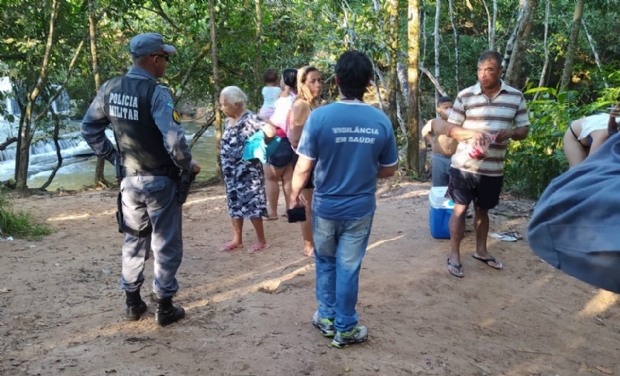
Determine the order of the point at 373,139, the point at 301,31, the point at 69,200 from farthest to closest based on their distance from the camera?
the point at 301,31 → the point at 69,200 → the point at 373,139

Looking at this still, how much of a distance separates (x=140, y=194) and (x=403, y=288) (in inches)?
84.4

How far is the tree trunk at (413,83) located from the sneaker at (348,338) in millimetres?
5429

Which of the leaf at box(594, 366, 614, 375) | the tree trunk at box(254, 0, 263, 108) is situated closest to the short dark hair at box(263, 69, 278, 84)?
the tree trunk at box(254, 0, 263, 108)

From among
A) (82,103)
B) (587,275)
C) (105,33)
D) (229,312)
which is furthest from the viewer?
(82,103)

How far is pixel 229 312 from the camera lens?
11.9 ft

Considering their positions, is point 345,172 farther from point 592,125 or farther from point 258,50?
point 258,50

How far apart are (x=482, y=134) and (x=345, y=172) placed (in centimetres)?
152

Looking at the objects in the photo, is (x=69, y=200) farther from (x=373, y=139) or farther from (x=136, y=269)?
(x=373, y=139)

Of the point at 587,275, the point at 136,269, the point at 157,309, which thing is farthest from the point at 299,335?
the point at 587,275

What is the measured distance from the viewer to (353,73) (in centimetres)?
296

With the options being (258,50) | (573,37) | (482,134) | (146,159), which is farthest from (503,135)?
(573,37)

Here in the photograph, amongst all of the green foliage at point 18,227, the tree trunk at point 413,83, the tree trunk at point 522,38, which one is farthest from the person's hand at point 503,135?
the green foliage at point 18,227

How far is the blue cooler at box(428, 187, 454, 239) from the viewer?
16.3 ft

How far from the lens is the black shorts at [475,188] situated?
421 centimetres
